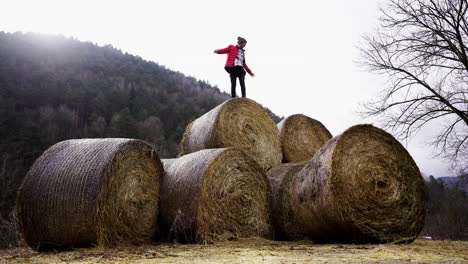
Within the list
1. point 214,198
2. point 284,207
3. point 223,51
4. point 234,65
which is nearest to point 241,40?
point 223,51

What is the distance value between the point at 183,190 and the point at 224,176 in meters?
0.68

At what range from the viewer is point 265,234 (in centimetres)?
653

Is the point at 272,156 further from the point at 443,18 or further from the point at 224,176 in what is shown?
the point at 443,18

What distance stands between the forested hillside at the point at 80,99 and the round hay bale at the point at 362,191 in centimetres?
2796

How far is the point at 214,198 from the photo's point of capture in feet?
19.4

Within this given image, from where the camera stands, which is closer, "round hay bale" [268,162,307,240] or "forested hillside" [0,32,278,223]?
"round hay bale" [268,162,307,240]

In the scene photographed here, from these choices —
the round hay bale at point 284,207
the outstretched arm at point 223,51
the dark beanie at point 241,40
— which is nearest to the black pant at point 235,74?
the outstretched arm at point 223,51

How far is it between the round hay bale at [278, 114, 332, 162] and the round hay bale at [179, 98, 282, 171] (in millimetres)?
382

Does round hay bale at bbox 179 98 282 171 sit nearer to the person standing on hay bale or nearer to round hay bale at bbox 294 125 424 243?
the person standing on hay bale

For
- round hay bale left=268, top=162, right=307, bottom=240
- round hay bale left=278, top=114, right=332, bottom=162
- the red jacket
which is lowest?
round hay bale left=268, top=162, right=307, bottom=240

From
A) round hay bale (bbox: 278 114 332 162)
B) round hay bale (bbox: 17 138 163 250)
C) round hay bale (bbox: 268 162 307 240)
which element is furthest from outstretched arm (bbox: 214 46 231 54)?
round hay bale (bbox: 17 138 163 250)

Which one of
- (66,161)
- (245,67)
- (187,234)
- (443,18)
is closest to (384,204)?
(187,234)

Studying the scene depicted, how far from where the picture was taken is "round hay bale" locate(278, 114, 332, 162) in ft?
30.0

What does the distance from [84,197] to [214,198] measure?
71.9 inches
